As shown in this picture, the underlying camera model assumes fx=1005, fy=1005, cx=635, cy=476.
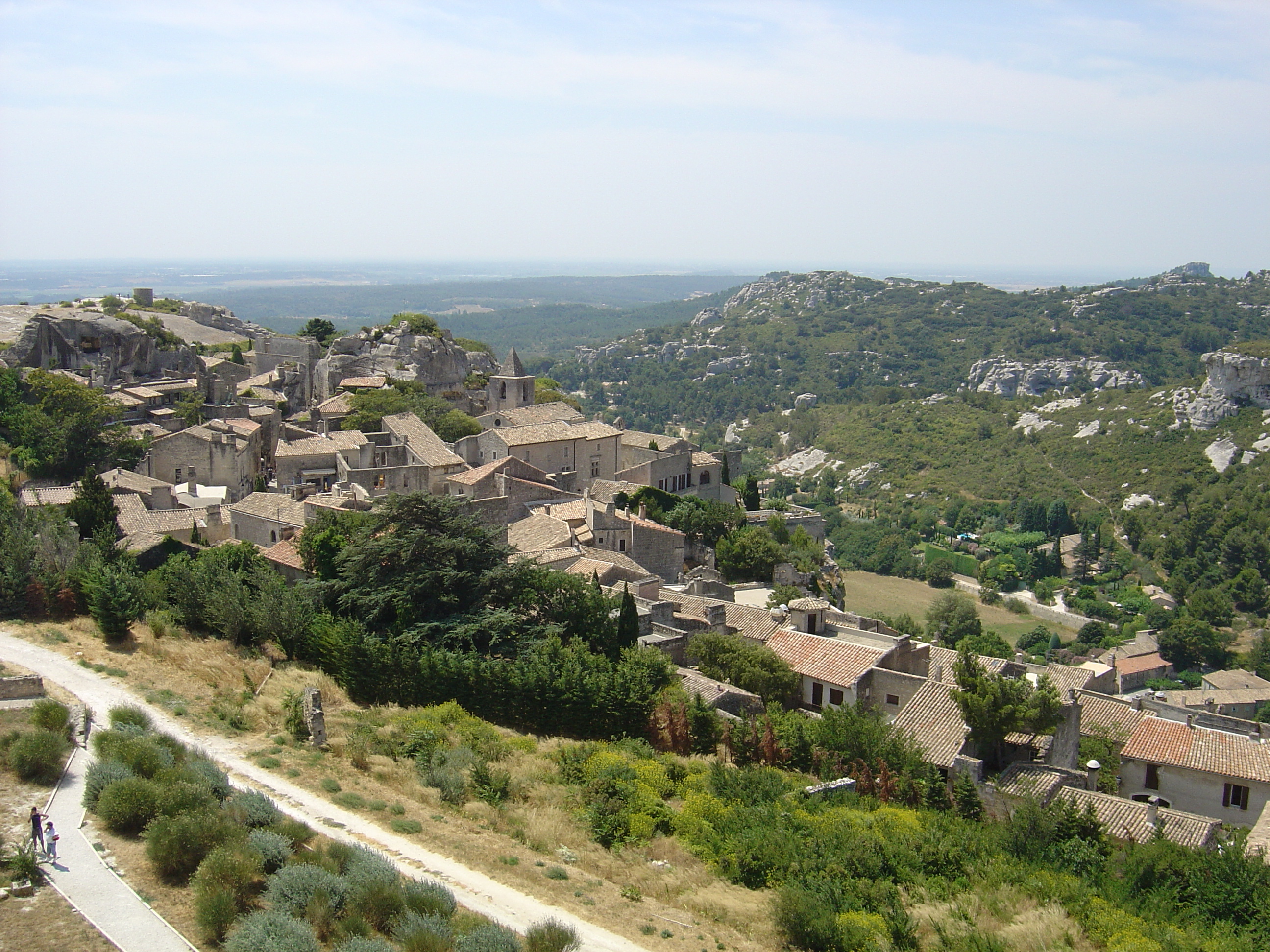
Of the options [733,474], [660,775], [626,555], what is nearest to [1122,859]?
[660,775]

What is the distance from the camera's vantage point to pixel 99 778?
1559cm

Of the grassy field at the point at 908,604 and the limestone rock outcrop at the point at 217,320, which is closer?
the grassy field at the point at 908,604

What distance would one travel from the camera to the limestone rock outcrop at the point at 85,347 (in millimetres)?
47125

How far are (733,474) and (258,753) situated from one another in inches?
1386

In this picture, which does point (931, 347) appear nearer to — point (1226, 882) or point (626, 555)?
point (626, 555)

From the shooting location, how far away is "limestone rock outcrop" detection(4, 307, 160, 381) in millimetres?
47125

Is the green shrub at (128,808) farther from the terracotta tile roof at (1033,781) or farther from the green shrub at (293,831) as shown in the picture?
the terracotta tile roof at (1033,781)

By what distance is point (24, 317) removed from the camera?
53.8 m

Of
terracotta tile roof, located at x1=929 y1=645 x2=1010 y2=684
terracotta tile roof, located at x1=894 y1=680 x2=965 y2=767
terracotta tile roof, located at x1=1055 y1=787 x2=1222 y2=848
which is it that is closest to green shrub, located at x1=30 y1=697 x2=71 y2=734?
terracotta tile roof, located at x1=894 y1=680 x2=965 y2=767

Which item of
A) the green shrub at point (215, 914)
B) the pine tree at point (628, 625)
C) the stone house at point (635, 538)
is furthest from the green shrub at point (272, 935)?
the stone house at point (635, 538)

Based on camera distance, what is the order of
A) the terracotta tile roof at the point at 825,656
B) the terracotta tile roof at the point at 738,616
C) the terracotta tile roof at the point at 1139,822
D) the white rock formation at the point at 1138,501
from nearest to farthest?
the terracotta tile roof at the point at 1139,822 < the terracotta tile roof at the point at 825,656 < the terracotta tile roof at the point at 738,616 < the white rock formation at the point at 1138,501

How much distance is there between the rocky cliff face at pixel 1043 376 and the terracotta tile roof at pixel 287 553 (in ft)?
414

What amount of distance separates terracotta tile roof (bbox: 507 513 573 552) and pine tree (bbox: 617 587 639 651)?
617cm

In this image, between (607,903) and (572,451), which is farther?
(572,451)
